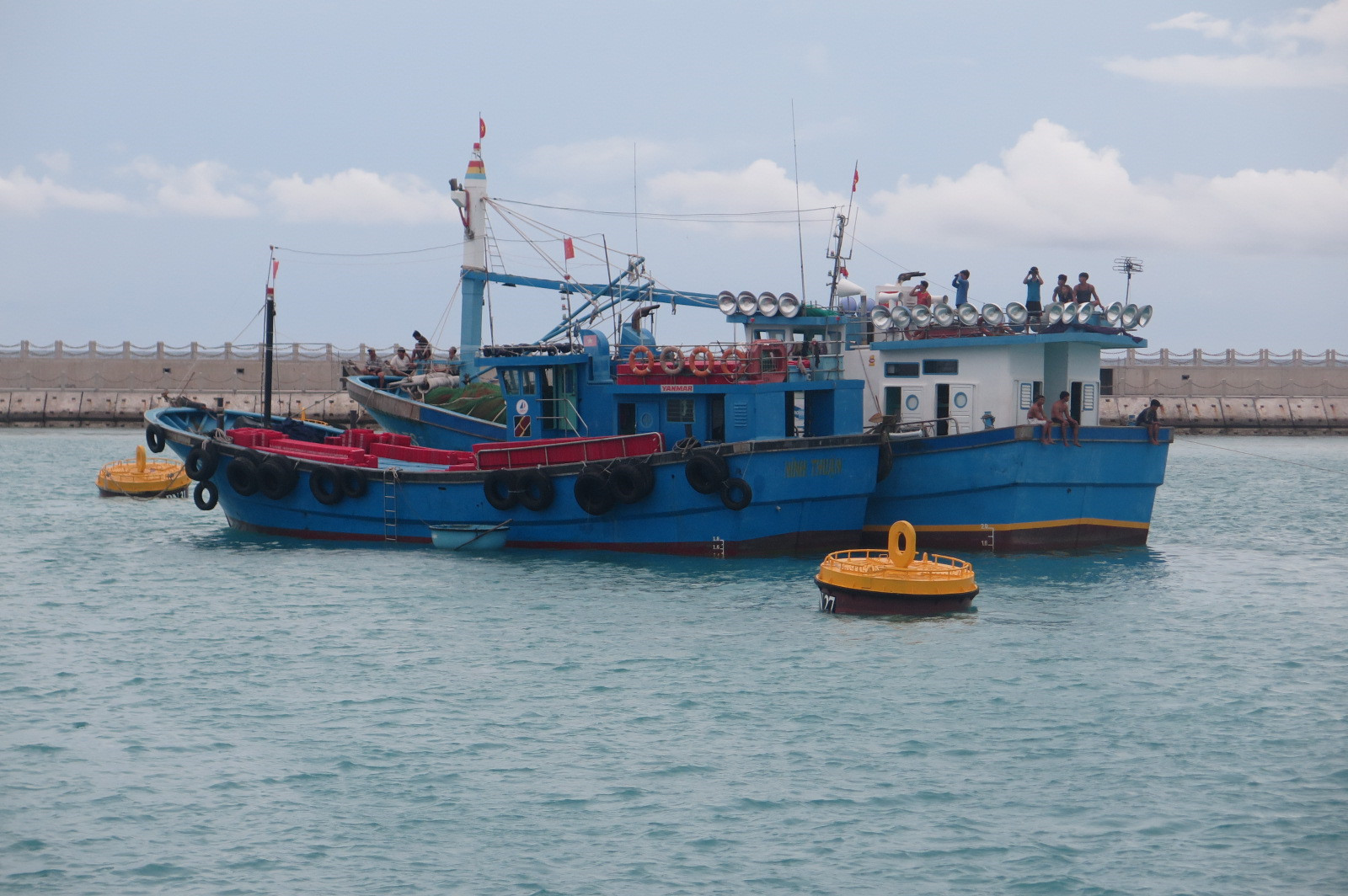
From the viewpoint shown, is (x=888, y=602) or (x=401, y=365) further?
(x=401, y=365)

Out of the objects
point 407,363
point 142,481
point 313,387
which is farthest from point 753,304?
point 313,387

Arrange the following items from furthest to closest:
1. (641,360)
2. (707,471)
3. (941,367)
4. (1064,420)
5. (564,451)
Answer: (941,367), (641,360), (564,451), (1064,420), (707,471)

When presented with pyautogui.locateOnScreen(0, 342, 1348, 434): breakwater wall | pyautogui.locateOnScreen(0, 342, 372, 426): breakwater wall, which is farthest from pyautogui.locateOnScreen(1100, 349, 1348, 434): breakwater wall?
pyautogui.locateOnScreen(0, 342, 372, 426): breakwater wall

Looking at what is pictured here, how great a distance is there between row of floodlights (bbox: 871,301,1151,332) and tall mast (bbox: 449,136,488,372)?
47.3 feet

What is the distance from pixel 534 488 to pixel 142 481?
21080 millimetres

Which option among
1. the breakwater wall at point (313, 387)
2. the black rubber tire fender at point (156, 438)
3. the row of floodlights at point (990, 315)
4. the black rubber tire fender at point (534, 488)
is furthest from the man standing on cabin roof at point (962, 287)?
the breakwater wall at point (313, 387)

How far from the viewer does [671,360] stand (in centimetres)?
2855

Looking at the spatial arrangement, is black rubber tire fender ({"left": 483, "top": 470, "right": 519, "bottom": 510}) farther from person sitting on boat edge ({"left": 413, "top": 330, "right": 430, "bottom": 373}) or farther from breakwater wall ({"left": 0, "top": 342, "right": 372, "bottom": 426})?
breakwater wall ({"left": 0, "top": 342, "right": 372, "bottom": 426})

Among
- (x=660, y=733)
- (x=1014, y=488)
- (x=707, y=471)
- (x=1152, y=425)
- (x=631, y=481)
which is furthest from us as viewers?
(x=1152, y=425)

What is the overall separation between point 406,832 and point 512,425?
1887 centimetres

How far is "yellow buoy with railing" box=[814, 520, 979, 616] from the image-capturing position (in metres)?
21.3

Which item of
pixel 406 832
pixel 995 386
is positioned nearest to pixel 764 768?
pixel 406 832

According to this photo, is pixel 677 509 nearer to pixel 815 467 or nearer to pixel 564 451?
pixel 564 451

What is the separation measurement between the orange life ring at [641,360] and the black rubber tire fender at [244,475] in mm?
8669
